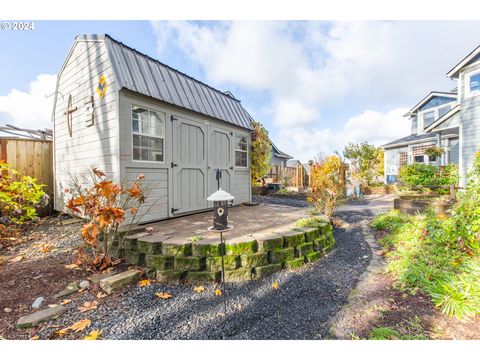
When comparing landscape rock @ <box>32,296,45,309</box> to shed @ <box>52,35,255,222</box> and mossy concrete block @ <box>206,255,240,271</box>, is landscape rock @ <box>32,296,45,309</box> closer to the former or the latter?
mossy concrete block @ <box>206,255,240,271</box>

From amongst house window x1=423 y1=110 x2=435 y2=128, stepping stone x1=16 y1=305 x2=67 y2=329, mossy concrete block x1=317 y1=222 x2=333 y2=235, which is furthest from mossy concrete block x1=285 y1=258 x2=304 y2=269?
house window x1=423 y1=110 x2=435 y2=128

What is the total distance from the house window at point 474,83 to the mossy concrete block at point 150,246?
1153 centimetres

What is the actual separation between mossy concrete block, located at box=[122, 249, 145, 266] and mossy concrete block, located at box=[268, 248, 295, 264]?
67.4 inches

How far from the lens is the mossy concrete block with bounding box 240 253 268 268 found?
262cm

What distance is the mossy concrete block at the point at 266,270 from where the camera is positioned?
8.64 ft

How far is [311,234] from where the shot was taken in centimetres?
325

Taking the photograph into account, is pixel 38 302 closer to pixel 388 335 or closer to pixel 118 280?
pixel 118 280

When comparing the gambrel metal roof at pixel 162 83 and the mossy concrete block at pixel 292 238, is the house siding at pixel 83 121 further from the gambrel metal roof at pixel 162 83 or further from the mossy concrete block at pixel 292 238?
the mossy concrete block at pixel 292 238

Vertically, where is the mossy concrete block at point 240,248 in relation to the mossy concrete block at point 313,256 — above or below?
above

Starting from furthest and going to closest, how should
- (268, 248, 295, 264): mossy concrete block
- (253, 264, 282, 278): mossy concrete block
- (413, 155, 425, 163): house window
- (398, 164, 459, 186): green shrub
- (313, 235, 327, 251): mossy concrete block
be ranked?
(413, 155, 425, 163): house window → (398, 164, 459, 186): green shrub → (313, 235, 327, 251): mossy concrete block → (268, 248, 295, 264): mossy concrete block → (253, 264, 282, 278): mossy concrete block

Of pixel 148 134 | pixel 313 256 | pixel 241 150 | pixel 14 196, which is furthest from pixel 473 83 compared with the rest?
pixel 14 196

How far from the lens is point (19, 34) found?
2844 millimetres

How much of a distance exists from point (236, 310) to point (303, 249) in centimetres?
144

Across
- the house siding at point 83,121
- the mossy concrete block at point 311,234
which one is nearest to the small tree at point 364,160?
the mossy concrete block at point 311,234
